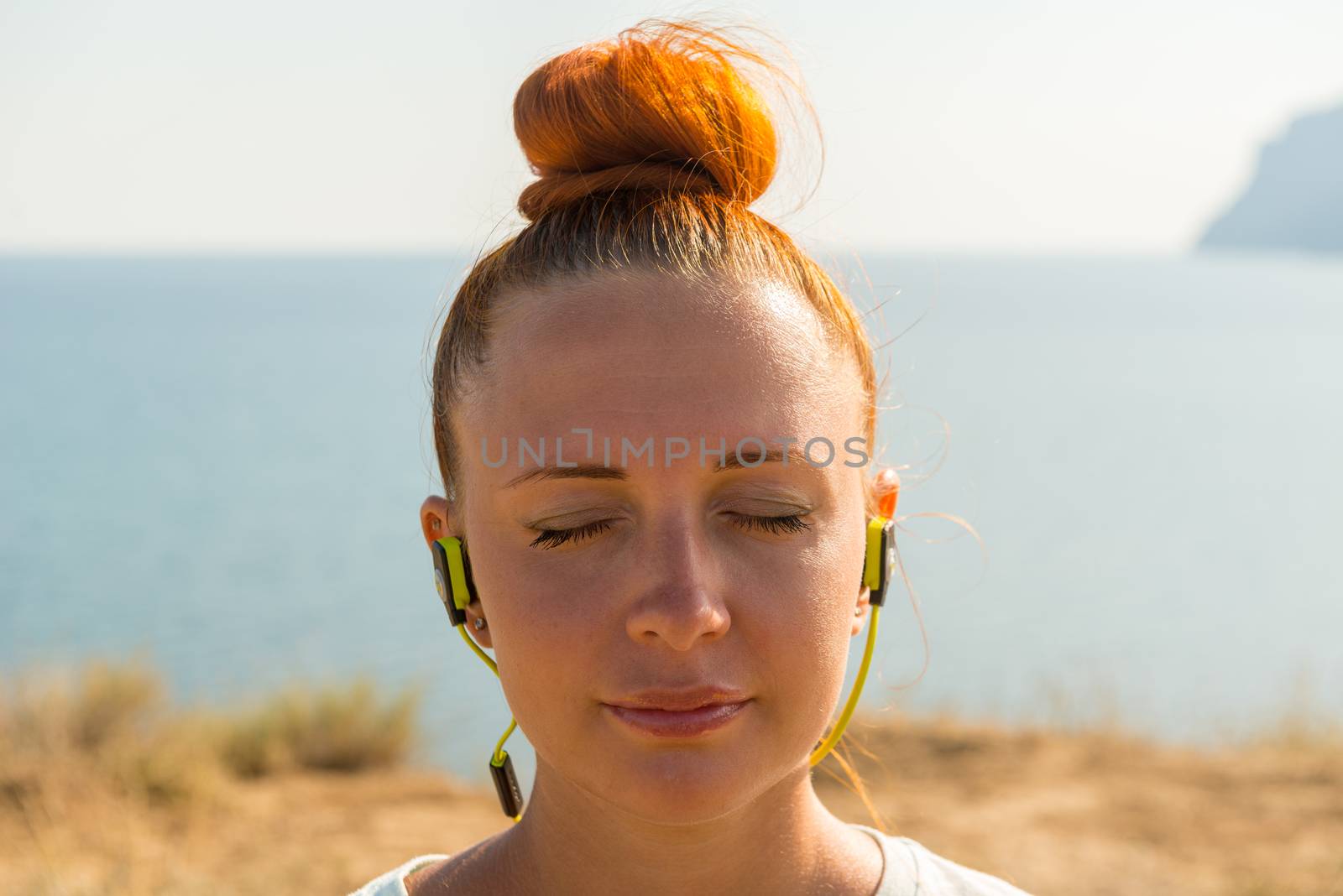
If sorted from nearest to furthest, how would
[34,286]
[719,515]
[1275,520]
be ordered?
[719,515], [1275,520], [34,286]

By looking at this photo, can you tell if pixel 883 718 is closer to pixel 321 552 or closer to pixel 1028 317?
pixel 321 552

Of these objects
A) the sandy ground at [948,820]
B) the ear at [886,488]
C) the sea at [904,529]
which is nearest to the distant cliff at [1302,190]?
the sea at [904,529]

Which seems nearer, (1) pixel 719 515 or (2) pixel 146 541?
(1) pixel 719 515

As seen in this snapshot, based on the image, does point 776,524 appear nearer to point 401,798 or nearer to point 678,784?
point 678,784

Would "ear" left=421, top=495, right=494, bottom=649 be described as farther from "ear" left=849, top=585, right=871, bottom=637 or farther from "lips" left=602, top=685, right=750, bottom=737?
"ear" left=849, top=585, right=871, bottom=637

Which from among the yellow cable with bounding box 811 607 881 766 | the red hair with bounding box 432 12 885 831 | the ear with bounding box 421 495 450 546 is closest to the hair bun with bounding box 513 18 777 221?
the red hair with bounding box 432 12 885 831

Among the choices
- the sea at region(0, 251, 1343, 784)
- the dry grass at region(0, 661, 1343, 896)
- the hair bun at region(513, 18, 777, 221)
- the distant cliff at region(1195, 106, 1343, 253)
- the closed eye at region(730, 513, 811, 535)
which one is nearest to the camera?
the closed eye at region(730, 513, 811, 535)

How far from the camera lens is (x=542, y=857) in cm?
192

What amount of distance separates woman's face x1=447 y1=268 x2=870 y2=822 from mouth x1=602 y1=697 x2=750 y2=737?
0.01m

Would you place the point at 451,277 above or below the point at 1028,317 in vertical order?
below

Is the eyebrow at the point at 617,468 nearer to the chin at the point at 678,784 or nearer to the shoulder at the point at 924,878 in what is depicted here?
the chin at the point at 678,784

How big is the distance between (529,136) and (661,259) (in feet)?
1.34

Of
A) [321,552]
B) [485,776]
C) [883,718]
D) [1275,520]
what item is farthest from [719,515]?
[1275,520]

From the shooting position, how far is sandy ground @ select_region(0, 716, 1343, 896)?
17.2 feet
